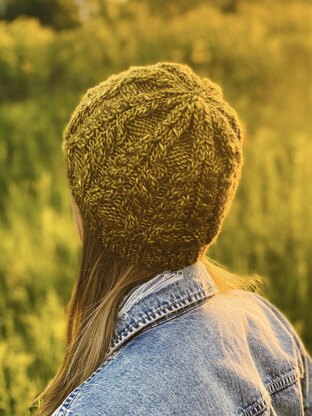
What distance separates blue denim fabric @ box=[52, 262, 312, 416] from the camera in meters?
1.23

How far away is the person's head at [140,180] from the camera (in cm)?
137

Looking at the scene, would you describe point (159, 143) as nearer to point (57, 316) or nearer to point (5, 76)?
point (57, 316)

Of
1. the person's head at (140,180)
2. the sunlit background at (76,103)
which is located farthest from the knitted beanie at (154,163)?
the sunlit background at (76,103)

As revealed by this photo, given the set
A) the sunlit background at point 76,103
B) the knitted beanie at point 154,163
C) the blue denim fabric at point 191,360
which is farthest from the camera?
the sunlit background at point 76,103

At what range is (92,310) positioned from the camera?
4.93ft

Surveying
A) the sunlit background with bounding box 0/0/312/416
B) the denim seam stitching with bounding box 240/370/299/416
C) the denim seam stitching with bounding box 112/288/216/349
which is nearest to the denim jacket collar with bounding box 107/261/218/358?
the denim seam stitching with bounding box 112/288/216/349

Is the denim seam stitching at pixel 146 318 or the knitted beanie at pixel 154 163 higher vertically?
the knitted beanie at pixel 154 163

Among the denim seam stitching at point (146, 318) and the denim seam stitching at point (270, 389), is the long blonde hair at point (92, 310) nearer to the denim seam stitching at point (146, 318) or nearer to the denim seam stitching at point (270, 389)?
the denim seam stitching at point (146, 318)

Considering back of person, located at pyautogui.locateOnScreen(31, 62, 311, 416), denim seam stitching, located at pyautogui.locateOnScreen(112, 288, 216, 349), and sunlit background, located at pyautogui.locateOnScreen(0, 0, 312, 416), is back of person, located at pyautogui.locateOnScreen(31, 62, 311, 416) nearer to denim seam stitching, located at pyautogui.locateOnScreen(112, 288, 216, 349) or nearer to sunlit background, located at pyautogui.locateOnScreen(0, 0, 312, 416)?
denim seam stitching, located at pyautogui.locateOnScreen(112, 288, 216, 349)

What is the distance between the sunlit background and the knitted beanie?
84 centimetres

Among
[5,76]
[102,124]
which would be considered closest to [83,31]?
[5,76]

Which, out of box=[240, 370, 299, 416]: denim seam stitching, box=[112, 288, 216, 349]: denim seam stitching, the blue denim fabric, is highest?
box=[112, 288, 216, 349]: denim seam stitching

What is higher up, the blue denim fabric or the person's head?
the person's head

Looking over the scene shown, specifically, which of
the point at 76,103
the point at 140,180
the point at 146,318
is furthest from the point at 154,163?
the point at 76,103
